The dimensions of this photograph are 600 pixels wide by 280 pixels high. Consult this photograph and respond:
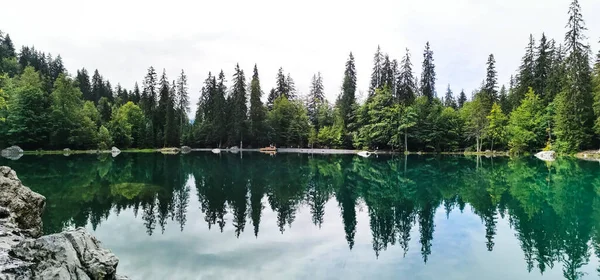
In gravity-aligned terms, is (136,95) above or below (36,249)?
above

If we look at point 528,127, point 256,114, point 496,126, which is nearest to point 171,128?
point 256,114

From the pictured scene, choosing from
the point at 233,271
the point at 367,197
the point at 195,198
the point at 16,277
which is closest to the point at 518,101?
the point at 367,197

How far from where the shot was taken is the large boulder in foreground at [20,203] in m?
8.03

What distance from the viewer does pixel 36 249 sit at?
18.1 ft

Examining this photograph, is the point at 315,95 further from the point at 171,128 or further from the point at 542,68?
the point at 542,68

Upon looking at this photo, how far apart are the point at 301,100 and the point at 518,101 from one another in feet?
141

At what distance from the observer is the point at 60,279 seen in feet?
17.6

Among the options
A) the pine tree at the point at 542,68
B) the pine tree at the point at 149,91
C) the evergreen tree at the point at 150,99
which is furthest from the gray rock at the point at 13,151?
the pine tree at the point at 542,68

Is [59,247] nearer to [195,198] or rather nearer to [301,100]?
[195,198]

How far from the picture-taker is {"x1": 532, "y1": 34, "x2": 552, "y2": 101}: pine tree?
61.4 m

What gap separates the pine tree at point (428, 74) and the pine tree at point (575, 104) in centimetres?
2249

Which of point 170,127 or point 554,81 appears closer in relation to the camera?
point 554,81

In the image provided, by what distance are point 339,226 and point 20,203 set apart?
909cm

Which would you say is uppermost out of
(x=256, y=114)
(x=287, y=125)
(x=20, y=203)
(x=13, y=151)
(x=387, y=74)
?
(x=387, y=74)
